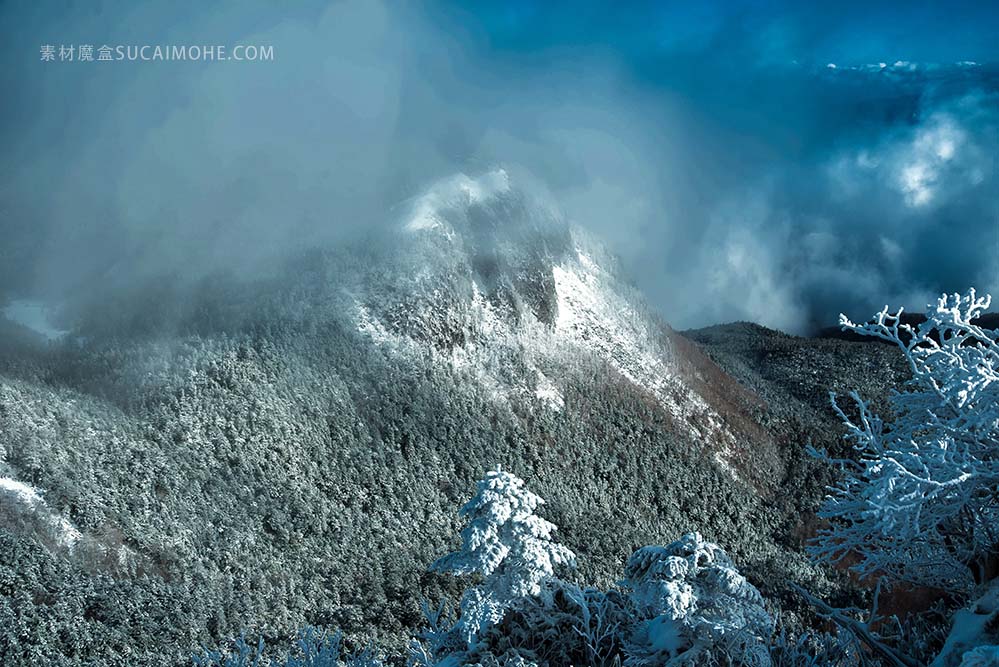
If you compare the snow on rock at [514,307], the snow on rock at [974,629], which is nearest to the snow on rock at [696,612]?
the snow on rock at [974,629]

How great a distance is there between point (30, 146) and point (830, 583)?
224 ft

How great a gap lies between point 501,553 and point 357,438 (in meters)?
26.1

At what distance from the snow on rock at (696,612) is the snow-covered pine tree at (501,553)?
2.34 m

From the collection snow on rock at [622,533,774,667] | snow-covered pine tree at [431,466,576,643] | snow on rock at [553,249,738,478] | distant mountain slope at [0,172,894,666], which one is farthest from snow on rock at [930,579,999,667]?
snow on rock at [553,249,738,478]

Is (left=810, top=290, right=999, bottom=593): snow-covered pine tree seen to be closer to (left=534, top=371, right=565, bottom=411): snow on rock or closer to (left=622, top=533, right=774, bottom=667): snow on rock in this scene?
(left=622, top=533, right=774, bottom=667): snow on rock

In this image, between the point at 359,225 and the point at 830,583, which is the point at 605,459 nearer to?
the point at 830,583

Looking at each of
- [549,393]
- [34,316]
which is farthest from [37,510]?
[549,393]

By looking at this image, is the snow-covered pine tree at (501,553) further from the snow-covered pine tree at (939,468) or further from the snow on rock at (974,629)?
the snow on rock at (974,629)

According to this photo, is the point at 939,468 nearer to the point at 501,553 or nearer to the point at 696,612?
the point at 696,612

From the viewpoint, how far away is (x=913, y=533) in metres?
10.6

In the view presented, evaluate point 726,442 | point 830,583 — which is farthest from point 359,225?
point 830,583

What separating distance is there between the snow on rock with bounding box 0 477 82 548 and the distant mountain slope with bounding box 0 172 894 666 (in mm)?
85

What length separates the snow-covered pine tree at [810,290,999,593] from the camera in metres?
9.55

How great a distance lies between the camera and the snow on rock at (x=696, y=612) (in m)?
13.5
